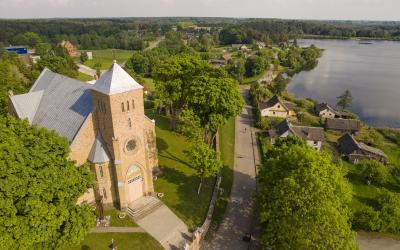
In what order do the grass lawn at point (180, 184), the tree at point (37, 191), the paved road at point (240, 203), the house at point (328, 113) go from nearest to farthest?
the tree at point (37, 191) < the paved road at point (240, 203) < the grass lawn at point (180, 184) < the house at point (328, 113)

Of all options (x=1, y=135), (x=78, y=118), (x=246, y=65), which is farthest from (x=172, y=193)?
(x=246, y=65)

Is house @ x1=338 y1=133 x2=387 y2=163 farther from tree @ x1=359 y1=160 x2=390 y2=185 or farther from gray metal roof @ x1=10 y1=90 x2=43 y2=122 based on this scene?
→ gray metal roof @ x1=10 y1=90 x2=43 y2=122

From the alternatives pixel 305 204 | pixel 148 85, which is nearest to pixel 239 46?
pixel 148 85

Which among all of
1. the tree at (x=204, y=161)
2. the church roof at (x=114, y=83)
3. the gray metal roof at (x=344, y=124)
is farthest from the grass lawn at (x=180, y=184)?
the gray metal roof at (x=344, y=124)

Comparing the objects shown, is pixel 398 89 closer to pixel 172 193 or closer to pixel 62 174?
pixel 172 193

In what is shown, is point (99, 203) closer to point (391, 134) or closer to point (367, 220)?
point (367, 220)

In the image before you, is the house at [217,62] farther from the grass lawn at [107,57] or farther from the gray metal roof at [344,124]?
the gray metal roof at [344,124]
